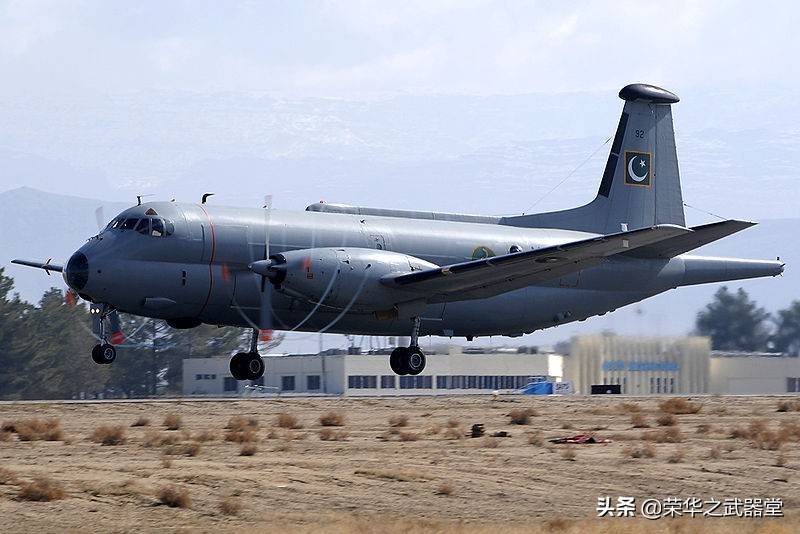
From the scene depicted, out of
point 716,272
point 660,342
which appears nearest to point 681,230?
point 716,272

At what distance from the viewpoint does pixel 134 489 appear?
23.6m

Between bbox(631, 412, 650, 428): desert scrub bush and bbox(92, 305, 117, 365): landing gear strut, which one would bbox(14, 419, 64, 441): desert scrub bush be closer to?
bbox(92, 305, 117, 365): landing gear strut

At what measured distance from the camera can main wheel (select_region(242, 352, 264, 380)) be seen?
40656mm

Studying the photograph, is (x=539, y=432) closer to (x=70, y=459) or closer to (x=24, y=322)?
(x=70, y=459)

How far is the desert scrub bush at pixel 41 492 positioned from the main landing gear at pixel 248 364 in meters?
17.4

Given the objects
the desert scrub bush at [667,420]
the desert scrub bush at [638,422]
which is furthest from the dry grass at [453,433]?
the desert scrub bush at [667,420]

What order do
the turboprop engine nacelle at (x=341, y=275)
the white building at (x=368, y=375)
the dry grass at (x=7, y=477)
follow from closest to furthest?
the dry grass at (x=7, y=477) → the turboprop engine nacelle at (x=341, y=275) → the white building at (x=368, y=375)

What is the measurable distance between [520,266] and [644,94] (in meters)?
12.8

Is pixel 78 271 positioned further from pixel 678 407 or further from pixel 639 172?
pixel 639 172

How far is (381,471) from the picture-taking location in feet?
85.5

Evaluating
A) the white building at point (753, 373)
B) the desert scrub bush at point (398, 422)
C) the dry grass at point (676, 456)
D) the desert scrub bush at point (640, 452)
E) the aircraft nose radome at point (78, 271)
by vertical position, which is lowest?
the dry grass at point (676, 456)

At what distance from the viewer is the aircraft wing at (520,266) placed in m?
38.4

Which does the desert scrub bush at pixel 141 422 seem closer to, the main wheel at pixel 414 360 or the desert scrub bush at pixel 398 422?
the desert scrub bush at pixel 398 422

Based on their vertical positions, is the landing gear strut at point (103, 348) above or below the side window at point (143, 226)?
below
